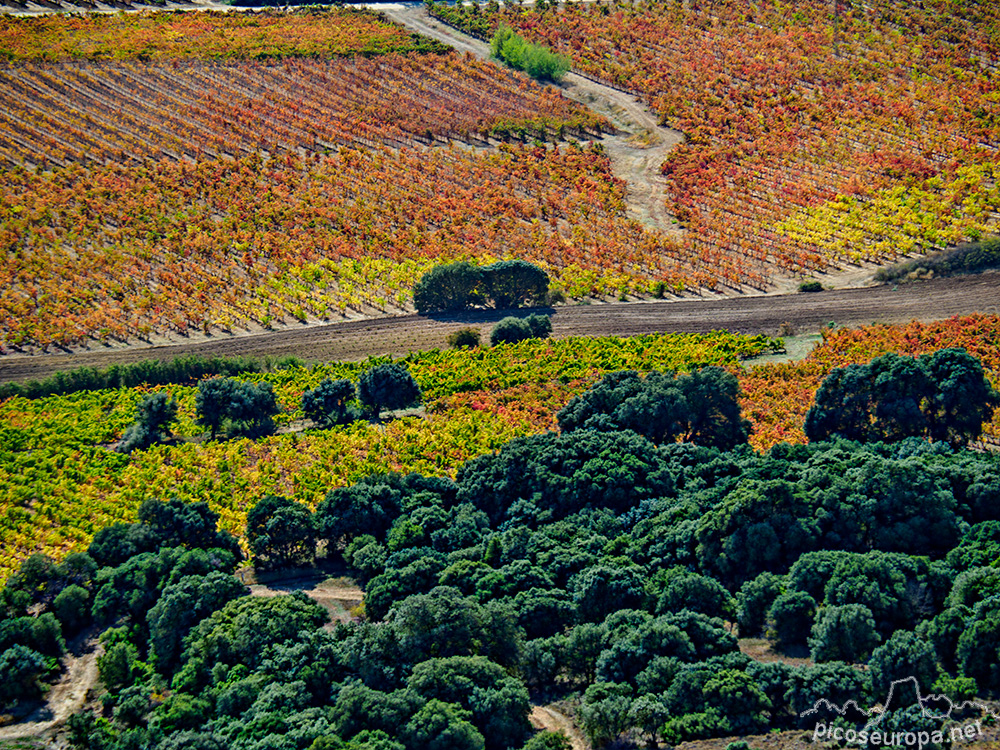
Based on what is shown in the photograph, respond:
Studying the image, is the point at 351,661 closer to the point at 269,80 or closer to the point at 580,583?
the point at 580,583

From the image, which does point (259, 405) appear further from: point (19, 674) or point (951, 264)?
point (951, 264)

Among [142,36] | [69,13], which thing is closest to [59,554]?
[142,36]

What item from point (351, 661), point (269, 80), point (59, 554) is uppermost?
point (269, 80)

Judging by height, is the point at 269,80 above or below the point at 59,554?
above

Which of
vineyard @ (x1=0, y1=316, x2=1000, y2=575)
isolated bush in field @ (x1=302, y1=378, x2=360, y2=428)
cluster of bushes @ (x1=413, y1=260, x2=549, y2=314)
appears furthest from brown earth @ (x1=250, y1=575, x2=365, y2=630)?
cluster of bushes @ (x1=413, y1=260, x2=549, y2=314)

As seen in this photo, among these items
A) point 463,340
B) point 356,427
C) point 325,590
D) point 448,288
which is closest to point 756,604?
point 325,590

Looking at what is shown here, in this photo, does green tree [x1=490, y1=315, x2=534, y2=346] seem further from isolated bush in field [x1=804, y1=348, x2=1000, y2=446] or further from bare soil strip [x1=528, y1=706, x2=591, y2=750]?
bare soil strip [x1=528, y1=706, x2=591, y2=750]
